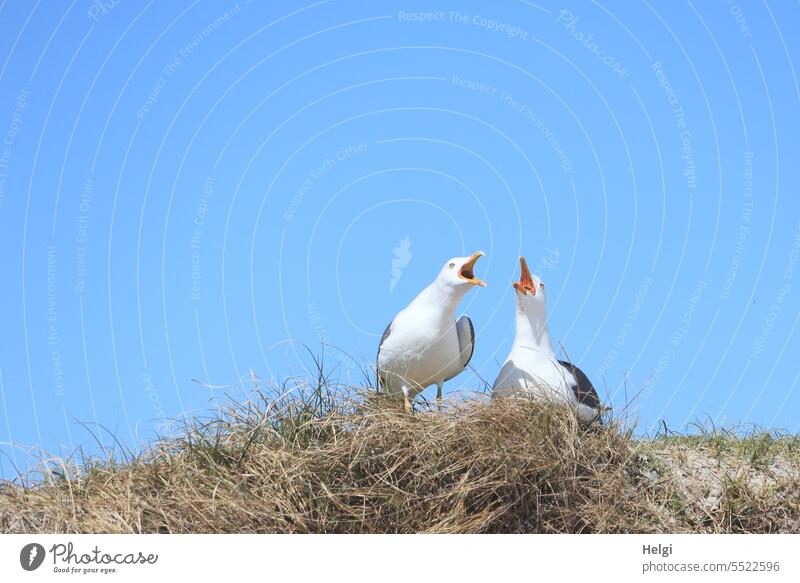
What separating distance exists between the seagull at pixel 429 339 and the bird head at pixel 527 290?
48cm

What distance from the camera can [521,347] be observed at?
812 cm

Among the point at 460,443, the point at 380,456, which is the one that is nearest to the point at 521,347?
the point at 460,443

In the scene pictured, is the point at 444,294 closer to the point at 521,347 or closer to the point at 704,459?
the point at 521,347

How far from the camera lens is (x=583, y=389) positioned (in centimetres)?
808

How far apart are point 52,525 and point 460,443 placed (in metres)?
3.18
